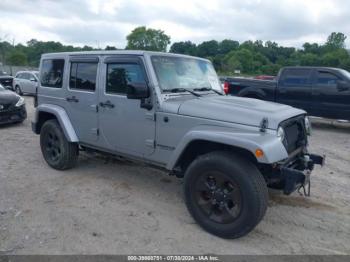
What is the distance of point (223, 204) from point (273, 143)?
2.80ft

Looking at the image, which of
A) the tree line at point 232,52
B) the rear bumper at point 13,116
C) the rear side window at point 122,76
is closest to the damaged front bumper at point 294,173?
the rear side window at point 122,76

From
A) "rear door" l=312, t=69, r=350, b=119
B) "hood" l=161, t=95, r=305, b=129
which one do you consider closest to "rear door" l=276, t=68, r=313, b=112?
"rear door" l=312, t=69, r=350, b=119

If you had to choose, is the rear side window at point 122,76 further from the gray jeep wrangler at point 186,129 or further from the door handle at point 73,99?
the door handle at point 73,99

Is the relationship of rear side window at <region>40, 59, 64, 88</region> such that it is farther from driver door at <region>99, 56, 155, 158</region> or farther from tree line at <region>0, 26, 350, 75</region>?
tree line at <region>0, 26, 350, 75</region>

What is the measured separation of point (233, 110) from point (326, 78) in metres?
7.20

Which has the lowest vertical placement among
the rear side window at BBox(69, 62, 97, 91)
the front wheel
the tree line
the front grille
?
the front wheel

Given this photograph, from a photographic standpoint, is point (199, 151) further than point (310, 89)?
No

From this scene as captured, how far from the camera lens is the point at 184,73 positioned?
4504 millimetres

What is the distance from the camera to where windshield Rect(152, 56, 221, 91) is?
4184 mm

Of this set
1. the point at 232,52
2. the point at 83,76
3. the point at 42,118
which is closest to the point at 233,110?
the point at 83,76

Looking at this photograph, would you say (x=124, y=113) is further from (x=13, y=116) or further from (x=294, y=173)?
(x=13, y=116)

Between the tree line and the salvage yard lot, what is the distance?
37794 mm

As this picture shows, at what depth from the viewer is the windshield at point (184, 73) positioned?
13.7 feet

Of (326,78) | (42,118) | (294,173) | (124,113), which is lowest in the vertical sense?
(294,173)
